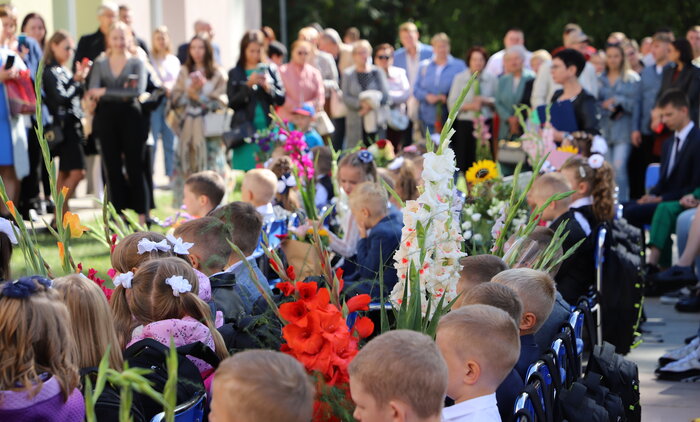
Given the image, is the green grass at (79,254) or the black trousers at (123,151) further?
the black trousers at (123,151)

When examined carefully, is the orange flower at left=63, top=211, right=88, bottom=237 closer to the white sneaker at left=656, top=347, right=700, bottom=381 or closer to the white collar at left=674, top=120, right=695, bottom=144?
the white sneaker at left=656, top=347, right=700, bottom=381

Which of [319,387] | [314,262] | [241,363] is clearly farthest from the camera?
[314,262]

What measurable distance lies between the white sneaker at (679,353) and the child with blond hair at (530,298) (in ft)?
8.10

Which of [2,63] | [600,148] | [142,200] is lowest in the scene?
[142,200]

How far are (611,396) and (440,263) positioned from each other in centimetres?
97

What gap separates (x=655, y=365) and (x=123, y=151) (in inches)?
234

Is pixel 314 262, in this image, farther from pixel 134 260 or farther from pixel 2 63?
pixel 2 63

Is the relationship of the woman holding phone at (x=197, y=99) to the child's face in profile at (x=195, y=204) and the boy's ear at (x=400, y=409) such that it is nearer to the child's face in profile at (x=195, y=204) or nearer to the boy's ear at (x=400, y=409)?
the child's face in profile at (x=195, y=204)

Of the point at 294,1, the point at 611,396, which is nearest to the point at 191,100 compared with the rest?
the point at 611,396

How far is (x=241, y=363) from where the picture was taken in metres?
2.48

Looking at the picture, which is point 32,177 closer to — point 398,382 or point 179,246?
point 179,246

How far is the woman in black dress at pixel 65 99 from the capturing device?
417 inches

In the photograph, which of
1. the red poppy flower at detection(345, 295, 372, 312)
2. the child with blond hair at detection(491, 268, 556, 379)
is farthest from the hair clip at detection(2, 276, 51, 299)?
the child with blond hair at detection(491, 268, 556, 379)

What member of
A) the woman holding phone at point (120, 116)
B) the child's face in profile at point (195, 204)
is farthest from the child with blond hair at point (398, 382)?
the woman holding phone at point (120, 116)
